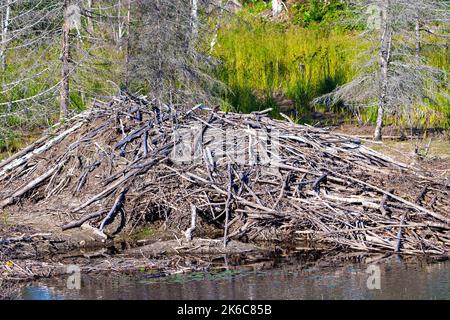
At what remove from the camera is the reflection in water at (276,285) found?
8375mm

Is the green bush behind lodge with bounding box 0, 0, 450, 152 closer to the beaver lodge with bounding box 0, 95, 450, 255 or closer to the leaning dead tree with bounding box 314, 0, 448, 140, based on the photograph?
the leaning dead tree with bounding box 314, 0, 448, 140

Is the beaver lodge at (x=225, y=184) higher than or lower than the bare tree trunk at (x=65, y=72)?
lower

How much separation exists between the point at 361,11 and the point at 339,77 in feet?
10.6

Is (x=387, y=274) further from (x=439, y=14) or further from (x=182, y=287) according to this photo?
(x=439, y=14)

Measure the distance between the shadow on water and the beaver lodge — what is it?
725mm

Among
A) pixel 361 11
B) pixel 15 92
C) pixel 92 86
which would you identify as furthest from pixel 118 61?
pixel 361 11

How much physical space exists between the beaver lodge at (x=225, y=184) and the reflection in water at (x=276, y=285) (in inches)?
33.5

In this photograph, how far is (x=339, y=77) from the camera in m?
17.0

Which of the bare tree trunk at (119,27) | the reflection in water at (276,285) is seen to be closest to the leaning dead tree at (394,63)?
the bare tree trunk at (119,27)

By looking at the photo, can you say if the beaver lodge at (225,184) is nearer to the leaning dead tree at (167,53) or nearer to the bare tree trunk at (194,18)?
the leaning dead tree at (167,53)

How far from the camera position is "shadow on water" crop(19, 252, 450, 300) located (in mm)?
8383

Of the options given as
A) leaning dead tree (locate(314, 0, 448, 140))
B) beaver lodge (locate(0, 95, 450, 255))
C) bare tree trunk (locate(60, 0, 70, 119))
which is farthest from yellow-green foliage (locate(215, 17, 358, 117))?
A: beaver lodge (locate(0, 95, 450, 255))

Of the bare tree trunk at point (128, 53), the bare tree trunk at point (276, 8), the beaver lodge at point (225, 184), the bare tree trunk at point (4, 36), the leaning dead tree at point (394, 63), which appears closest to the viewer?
the beaver lodge at point (225, 184)

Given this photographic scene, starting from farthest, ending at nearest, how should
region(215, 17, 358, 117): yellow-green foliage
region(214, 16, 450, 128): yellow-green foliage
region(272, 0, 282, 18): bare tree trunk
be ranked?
region(272, 0, 282, 18): bare tree trunk < region(215, 17, 358, 117): yellow-green foliage < region(214, 16, 450, 128): yellow-green foliage
